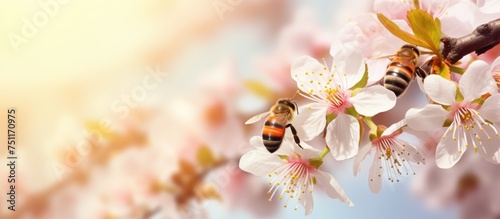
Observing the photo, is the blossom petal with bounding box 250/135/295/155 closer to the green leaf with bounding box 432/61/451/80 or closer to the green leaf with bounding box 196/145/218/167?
the green leaf with bounding box 432/61/451/80

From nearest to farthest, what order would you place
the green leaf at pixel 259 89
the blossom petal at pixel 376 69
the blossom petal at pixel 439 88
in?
the blossom petal at pixel 439 88 → the blossom petal at pixel 376 69 → the green leaf at pixel 259 89

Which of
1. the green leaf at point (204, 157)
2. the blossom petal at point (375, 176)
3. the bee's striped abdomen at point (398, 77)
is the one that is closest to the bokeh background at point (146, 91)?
the green leaf at point (204, 157)

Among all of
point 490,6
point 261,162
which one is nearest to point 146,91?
point 261,162

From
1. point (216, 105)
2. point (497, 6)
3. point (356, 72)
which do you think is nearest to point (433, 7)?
point (497, 6)

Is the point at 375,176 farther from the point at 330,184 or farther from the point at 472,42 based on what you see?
the point at 472,42

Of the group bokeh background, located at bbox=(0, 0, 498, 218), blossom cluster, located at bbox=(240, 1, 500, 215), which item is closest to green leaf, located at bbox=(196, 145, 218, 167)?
bokeh background, located at bbox=(0, 0, 498, 218)

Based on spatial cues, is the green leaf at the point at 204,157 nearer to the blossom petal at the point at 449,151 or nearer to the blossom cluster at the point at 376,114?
the blossom cluster at the point at 376,114

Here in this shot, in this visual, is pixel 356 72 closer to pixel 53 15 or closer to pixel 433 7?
pixel 433 7
